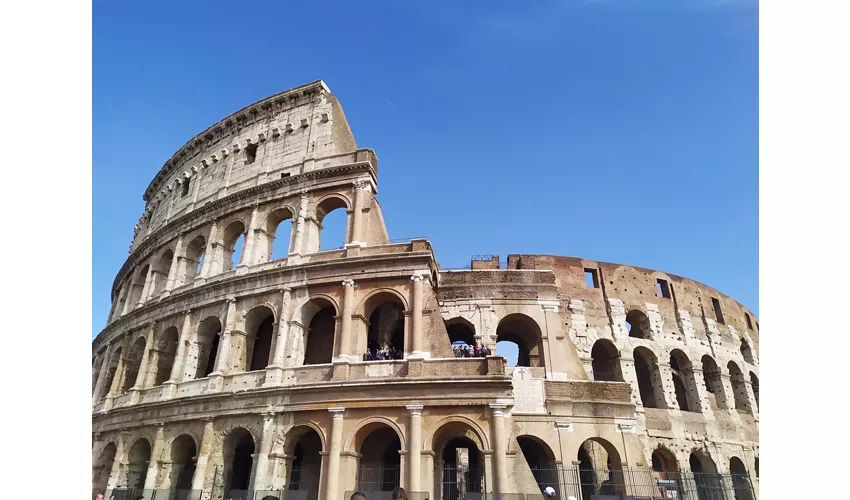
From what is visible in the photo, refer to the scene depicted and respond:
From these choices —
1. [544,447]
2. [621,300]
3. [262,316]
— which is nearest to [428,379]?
[544,447]

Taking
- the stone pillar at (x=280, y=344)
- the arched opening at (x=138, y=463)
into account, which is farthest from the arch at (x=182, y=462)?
the stone pillar at (x=280, y=344)

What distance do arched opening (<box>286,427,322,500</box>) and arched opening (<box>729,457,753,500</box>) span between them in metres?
16.6

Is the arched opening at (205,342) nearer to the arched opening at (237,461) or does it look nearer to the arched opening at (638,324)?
the arched opening at (237,461)

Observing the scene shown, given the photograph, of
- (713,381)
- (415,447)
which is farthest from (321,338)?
(713,381)

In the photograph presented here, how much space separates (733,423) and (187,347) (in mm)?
22215

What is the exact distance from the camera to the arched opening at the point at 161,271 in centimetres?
2144

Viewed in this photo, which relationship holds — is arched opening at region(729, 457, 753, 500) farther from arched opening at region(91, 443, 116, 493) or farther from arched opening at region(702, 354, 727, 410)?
arched opening at region(91, 443, 116, 493)

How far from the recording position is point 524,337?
1855 cm

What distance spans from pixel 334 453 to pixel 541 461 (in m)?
7.20

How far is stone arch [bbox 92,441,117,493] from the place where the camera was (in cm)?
1806

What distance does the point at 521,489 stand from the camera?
12180 millimetres

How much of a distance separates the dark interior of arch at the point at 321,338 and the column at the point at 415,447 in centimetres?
435

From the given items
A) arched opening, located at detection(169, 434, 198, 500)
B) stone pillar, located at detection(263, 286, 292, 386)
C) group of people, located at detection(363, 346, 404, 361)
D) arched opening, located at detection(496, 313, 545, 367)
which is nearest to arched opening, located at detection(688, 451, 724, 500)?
arched opening, located at detection(496, 313, 545, 367)

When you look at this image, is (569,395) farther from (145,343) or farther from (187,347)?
(145,343)
